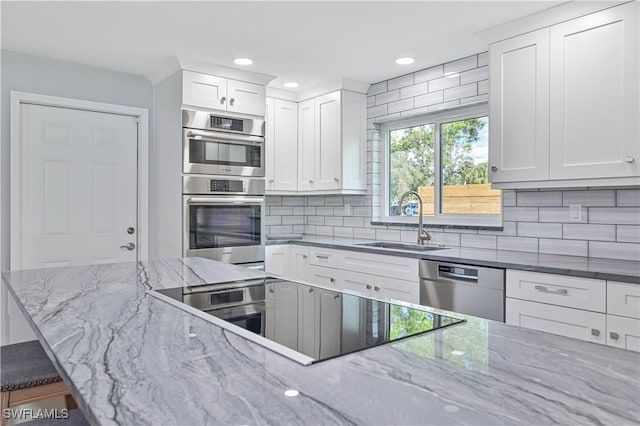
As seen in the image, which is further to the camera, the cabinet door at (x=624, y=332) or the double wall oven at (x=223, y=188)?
the double wall oven at (x=223, y=188)

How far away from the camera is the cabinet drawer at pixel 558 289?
208cm

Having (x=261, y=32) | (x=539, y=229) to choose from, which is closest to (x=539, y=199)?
(x=539, y=229)

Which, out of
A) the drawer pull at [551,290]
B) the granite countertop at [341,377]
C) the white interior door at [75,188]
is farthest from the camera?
the white interior door at [75,188]

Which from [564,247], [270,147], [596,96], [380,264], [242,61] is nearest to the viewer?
[596,96]

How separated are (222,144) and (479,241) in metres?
2.09

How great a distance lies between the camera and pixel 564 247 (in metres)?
2.73

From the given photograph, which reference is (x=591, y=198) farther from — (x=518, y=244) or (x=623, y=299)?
(x=623, y=299)

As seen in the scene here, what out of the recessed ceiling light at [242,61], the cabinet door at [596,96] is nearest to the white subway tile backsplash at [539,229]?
the cabinet door at [596,96]

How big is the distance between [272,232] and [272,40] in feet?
6.77

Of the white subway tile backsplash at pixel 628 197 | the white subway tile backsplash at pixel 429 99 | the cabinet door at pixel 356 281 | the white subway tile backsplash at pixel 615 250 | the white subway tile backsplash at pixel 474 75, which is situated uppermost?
the white subway tile backsplash at pixel 474 75

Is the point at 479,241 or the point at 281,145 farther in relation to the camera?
the point at 281,145

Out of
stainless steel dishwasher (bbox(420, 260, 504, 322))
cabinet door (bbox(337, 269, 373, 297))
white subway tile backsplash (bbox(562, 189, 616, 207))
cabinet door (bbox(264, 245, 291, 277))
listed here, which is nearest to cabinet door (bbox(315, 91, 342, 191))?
cabinet door (bbox(264, 245, 291, 277))

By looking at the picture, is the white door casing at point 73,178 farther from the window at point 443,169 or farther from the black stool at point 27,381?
the window at point 443,169

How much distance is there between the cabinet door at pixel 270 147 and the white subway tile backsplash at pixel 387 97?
3.18ft
